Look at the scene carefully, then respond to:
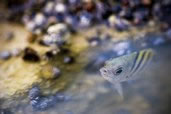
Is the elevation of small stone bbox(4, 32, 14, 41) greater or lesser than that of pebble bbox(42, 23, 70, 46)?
greater

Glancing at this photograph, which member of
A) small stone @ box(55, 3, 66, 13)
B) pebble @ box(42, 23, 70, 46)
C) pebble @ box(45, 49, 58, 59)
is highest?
small stone @ box(55, 3, 66, 13)

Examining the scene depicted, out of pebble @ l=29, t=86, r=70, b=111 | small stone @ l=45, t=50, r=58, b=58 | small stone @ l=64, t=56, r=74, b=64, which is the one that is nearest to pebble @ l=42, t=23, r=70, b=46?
small stone @ l=45, t=50, r=58, b=58

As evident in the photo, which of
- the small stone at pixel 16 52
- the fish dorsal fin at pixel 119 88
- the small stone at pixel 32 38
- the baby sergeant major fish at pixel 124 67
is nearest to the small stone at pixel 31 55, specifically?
the small stone at pixel 16 52

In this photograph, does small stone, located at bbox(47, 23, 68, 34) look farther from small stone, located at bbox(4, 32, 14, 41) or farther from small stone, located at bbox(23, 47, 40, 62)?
small stone, located at bbox(4, 32, 14, 41)

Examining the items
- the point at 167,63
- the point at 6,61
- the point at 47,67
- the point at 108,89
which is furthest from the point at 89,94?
the point at 6,61

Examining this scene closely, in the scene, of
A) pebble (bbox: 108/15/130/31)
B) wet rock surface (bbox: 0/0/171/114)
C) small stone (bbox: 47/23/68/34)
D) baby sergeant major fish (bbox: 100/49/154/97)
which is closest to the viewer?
A: baby sergeant major fish (bbox: 100/49/154/97)

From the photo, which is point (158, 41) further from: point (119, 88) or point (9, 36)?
point (9, 36)

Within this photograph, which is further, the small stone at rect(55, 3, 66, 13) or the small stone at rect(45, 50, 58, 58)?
the small stone at rect(55, 3, 66, 13)
